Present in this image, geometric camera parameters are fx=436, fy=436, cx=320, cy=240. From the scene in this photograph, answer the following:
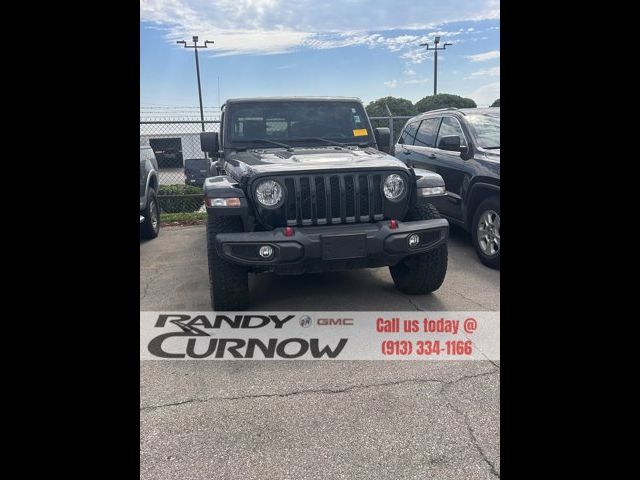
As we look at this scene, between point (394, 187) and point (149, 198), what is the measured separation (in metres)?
4.36

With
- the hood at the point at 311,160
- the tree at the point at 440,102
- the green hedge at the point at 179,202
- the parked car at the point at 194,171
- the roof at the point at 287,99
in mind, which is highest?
the tree at the point at 440,102

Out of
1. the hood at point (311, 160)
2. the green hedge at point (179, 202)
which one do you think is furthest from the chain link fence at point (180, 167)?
Result: the hood at point (311, 160)

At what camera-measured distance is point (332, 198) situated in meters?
3.39

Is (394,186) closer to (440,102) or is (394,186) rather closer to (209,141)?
(209,141)

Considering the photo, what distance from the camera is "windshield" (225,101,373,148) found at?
14.9ft

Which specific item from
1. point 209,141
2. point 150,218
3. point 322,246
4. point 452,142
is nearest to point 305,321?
point 322,246

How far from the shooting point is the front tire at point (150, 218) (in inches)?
254

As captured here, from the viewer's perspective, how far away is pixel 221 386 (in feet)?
8.60

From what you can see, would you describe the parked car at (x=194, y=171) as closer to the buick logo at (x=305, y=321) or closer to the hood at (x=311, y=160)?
the hood at (x=311, y=160)

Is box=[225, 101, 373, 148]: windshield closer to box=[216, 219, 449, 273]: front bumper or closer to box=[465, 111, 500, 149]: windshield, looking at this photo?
box=[465, 111, 500, 149]: windshield

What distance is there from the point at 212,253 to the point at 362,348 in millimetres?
1365
